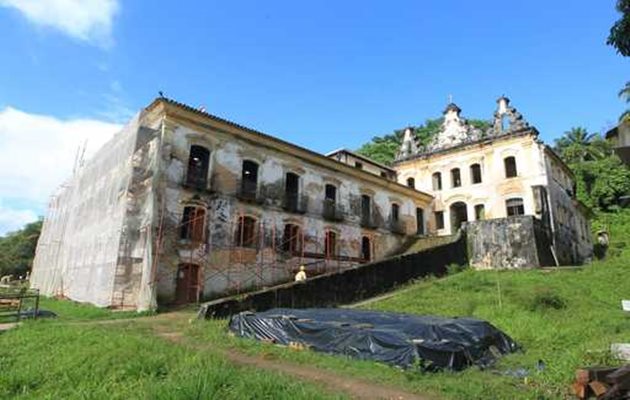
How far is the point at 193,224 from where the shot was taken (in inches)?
644

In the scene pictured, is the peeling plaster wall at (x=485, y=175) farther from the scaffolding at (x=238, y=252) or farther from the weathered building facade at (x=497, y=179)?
the scaffolding at (x=238, y=252)

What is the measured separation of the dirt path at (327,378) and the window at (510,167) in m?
23.6

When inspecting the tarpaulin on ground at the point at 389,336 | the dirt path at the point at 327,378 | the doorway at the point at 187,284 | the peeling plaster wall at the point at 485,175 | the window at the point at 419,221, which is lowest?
the dirt path at the point at 327,378

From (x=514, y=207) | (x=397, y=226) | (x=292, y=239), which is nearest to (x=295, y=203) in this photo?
(x=292, y=239)

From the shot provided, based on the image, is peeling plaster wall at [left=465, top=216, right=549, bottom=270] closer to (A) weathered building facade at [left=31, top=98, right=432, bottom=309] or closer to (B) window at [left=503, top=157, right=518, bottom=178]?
(B) window at [left=503, top=157, right=518, bottom=178]

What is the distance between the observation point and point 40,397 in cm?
509

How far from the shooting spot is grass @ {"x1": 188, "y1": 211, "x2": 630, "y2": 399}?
18.9 feet

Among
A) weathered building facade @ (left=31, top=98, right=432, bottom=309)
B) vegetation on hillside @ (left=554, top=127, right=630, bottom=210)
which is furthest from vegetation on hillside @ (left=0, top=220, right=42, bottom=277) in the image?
vegetation on hillside @ (left=554, top=127, right=630, bottom=210)

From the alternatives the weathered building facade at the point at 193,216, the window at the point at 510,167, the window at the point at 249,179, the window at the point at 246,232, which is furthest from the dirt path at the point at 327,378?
the window at the point at 510,167

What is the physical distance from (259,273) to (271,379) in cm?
1274

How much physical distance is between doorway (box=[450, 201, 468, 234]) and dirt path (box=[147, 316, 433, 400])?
23738 mm

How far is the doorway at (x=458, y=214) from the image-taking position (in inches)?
1128

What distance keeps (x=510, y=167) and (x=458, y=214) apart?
492 centimetres

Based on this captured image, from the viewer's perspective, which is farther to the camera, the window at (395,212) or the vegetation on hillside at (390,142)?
the vegetation on hillside at (390,142)
